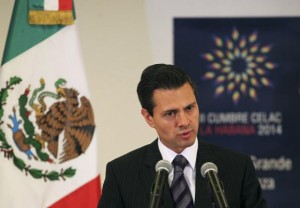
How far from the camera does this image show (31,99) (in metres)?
3.67

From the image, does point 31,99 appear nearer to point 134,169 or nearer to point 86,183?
point 86,183

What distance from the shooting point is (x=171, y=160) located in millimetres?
2121

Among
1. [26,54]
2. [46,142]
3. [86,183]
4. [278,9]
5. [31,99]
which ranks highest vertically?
[278,9]

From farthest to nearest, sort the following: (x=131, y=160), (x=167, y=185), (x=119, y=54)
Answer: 1. (x=119, y=54)
2. (x=131, y=160)
3. (x=167, y=185)

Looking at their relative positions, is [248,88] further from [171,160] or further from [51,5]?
[171,160]

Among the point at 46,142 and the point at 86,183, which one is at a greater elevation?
the point at 46,142

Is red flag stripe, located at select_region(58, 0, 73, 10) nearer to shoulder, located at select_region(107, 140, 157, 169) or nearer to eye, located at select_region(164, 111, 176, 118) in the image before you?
shoulder, located at select_region(107, 140, 157, 169)

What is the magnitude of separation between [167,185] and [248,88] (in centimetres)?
269

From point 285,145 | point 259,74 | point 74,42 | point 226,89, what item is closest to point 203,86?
point 226,89

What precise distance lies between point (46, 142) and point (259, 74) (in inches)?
73.1

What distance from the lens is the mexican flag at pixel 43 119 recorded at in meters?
3.66

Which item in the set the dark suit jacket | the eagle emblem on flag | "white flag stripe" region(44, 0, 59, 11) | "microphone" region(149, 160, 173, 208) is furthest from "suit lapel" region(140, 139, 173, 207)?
"white flag stripe" region(44, 0, 59, 11)

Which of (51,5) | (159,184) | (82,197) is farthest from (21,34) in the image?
(159,184)

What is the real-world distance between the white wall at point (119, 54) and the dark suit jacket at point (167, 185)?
2.27 m
